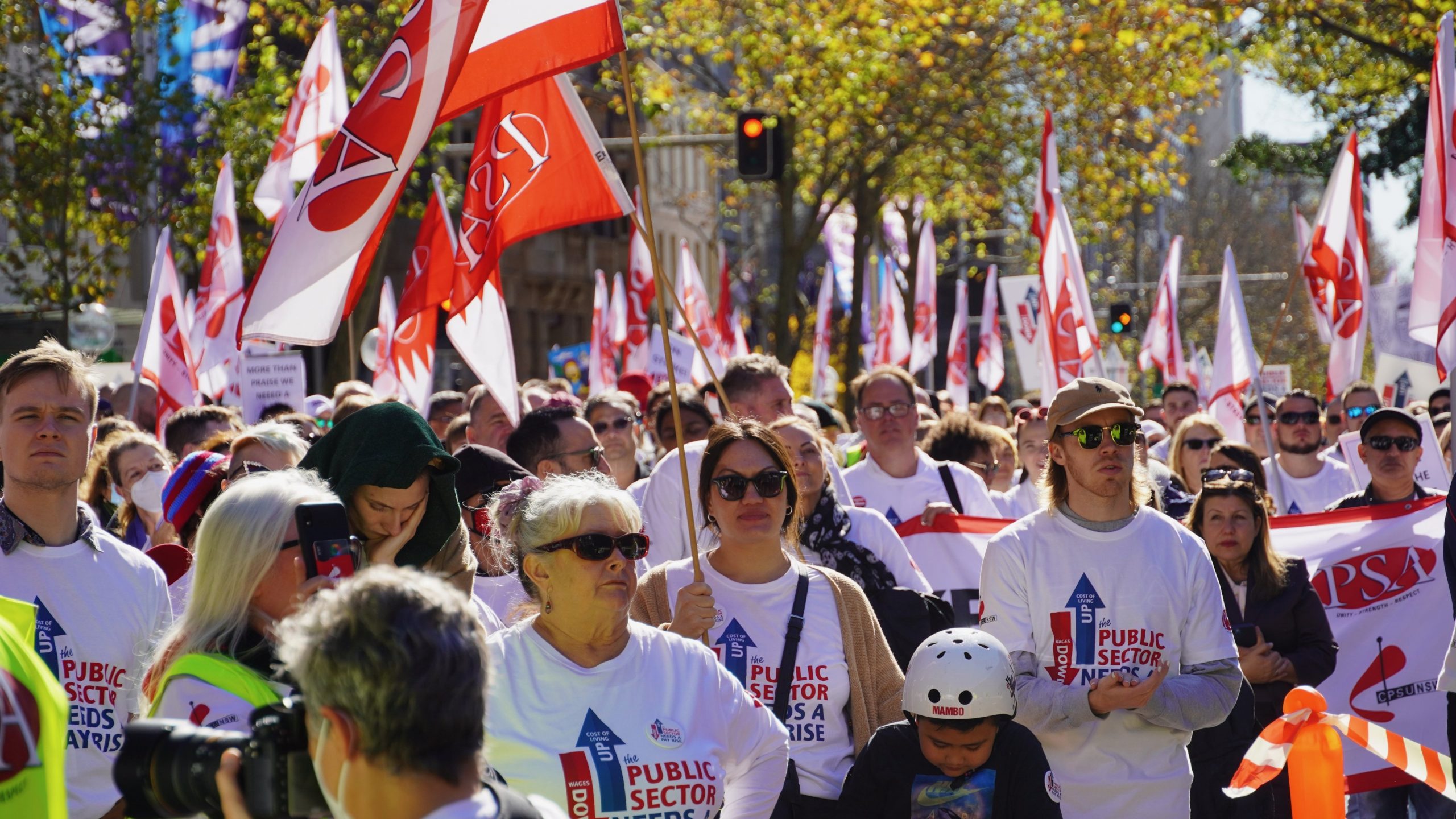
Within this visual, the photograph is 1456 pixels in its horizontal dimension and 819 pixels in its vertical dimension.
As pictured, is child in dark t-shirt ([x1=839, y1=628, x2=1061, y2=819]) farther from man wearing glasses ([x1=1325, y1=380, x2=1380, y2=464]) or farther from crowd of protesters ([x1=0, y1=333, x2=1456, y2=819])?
man wearing glasses ([x1=1325, y1=380, x2=1380, y2=464])

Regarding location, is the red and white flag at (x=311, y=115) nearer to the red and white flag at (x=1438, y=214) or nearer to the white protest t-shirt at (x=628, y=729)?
the red and white flag at (x=1438, y=214)

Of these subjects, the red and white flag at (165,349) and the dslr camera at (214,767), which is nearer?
the dslr camera at (214,767)

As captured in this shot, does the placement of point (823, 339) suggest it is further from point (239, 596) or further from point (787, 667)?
point (239, 596)

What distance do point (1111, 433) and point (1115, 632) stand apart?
563mm

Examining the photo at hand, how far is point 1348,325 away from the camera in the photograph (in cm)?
1183

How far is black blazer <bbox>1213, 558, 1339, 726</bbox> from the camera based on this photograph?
6.35 metres

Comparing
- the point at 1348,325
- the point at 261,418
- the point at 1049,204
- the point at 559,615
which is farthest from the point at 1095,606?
the point at 261,418

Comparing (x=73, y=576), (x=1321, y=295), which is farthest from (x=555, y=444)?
(x=1321, y=295)

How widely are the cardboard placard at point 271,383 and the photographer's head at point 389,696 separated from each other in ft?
34.3

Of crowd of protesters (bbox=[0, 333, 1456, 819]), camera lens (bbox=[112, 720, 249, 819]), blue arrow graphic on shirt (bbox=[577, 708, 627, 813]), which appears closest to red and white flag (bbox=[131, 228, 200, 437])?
crowd of protesters (bbox=[0, 333, 1456, 819])

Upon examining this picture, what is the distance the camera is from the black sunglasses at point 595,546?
3859mm

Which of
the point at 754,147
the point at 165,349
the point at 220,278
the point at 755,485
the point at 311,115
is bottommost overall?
the point at 755,485

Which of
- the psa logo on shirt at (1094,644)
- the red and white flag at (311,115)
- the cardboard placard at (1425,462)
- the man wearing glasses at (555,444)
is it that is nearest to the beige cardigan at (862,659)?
the psa logo on shirt at (1094,644)

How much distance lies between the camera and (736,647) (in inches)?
188
